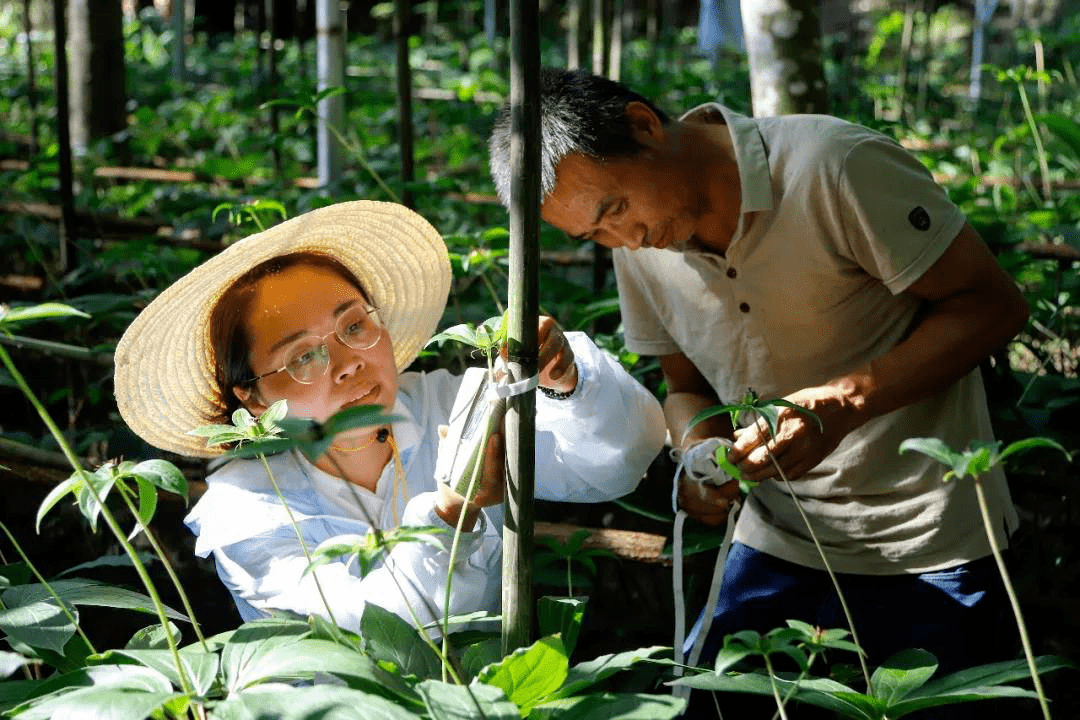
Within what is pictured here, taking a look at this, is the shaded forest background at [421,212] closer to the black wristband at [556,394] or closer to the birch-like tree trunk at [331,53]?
the birch-like tree trunk at [331,53]

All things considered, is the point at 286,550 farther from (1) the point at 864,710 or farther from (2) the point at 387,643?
(1) the point at 864,710

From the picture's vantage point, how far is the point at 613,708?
1.03 metres

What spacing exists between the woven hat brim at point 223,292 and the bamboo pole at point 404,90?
1066 millimetres

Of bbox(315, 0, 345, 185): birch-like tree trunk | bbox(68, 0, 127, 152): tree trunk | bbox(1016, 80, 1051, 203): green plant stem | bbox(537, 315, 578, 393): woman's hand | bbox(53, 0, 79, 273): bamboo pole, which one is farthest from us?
bbox(68, 0, 127, 152): tree trunk

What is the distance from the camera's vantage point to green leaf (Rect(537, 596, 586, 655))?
1.27 meters

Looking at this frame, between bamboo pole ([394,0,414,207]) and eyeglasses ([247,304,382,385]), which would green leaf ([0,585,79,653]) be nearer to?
eyeglasses ([247,304,382,385])

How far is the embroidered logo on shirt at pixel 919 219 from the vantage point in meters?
1.75

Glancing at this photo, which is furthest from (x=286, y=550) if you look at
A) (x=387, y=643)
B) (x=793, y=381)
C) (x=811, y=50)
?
(x=811, y=50)

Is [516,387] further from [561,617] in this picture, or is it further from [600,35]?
[600,35]

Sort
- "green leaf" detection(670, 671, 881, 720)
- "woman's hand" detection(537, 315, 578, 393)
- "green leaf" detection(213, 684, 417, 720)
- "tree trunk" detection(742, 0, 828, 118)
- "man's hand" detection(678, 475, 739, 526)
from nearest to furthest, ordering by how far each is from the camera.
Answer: "green leaf" detection(213, 684, 417, 720) → "green leaf" detection(670, 671, 881, 720) → "woman's hand" detection(537, 315, 578, 393) → "man's hand" detection(678, 475, 739, 526) → "tree trunk" detection(742, 0, 828, 118)

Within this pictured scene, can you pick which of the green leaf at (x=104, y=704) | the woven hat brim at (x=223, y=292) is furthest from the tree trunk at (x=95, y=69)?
the green leaf at (x=104, y=704)

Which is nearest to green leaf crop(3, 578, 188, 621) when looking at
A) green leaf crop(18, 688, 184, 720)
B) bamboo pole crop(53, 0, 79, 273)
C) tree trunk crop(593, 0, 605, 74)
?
green leaf crop(18, 688, 184, 720)

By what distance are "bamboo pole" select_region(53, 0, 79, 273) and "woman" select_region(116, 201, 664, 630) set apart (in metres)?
1.83

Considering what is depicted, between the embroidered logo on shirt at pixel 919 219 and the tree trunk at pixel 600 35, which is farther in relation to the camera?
the tree trunk at pixel 600 35
